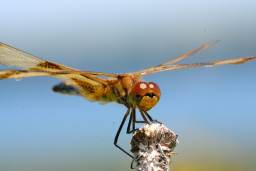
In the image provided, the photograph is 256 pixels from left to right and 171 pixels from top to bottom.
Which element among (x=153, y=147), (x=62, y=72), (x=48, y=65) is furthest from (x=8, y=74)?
(x=153, y=147)

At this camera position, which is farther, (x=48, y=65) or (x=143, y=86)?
(x=48, y=65)

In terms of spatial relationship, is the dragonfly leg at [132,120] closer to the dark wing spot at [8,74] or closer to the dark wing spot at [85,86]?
the dark wing spot at [85,86]

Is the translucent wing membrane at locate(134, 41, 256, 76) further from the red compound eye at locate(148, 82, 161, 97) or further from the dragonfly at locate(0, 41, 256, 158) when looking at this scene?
the red compound eye at locate(148, 82, 161, 97)

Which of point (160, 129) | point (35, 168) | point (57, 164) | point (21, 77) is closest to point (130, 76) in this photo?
point (21, 77)

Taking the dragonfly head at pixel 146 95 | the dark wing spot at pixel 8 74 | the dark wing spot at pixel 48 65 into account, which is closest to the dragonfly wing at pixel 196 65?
the dragonfly head at pixel 146 95

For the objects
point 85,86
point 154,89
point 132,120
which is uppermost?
point 85,86

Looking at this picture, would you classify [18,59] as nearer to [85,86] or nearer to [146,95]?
[85,86]

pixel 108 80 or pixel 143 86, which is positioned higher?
pixel 108 80

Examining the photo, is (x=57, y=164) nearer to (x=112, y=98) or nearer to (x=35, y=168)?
(x=35, y=168)
